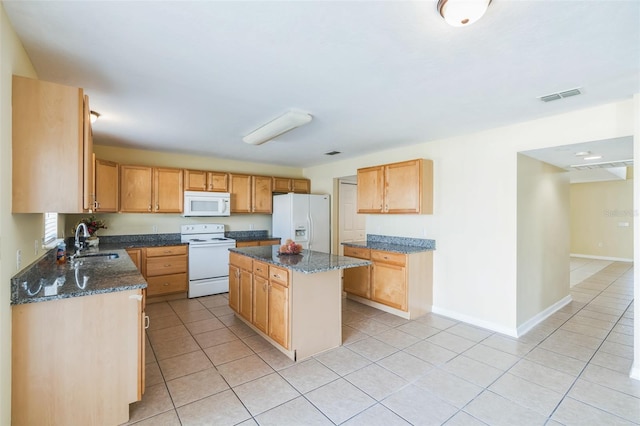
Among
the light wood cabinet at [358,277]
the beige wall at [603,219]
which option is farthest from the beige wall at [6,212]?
the beige wall at [603,219]

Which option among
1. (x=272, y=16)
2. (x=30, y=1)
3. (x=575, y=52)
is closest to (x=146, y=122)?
(x=30, y=1)

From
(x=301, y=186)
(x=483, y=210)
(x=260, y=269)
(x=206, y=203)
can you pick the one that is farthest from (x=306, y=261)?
(x=301, y=186)

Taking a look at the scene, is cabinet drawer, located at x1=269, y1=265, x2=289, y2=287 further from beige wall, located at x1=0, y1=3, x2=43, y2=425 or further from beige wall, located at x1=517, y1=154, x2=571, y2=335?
beige wall, located at x1=517, y1=154, x2=571, y2=335

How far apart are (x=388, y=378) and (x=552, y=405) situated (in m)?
1.17

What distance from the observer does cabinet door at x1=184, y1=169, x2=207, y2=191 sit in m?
5.07

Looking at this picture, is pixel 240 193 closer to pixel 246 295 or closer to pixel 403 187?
pixel 246 295

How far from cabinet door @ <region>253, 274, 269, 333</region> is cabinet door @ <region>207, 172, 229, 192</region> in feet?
8.42

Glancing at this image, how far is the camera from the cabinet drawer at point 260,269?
315 centimetres

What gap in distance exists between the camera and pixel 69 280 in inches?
84.1

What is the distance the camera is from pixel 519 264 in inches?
134

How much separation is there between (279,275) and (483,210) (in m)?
2.61

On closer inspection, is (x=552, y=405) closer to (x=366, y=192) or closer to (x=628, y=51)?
(x=628, y=51)

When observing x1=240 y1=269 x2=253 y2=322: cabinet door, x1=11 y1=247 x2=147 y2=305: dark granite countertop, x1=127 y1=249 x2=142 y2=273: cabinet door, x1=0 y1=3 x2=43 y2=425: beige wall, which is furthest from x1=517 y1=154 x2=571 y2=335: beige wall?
x1=127 y1=249 x2=142 y2=273: cabinet door

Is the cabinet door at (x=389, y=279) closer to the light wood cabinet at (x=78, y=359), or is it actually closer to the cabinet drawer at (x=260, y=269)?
the cabinet drawer at (x=260, y=269)
